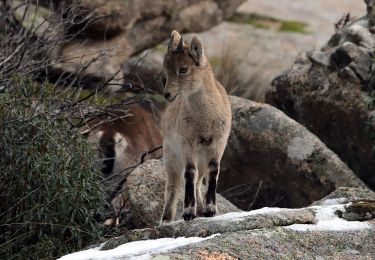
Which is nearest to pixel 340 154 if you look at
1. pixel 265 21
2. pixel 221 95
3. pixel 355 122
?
pixel 355 122

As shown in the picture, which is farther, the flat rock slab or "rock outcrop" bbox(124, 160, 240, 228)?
"rock outcrop" bbox(124, 160, 240, 228)

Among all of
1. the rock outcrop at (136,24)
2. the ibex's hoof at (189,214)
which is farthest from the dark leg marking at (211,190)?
the rock outcrop at (136,24)

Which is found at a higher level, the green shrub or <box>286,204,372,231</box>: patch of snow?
<box>286,204,372,231</box>: patch of snow

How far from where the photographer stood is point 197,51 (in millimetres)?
7848

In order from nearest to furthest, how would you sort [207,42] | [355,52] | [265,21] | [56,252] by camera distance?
1. [56,252]
2. [355,52]
3. [207,42]
4. [265,21]

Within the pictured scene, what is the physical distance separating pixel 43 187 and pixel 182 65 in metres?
1.60

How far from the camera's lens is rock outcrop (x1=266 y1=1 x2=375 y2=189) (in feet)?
34.7

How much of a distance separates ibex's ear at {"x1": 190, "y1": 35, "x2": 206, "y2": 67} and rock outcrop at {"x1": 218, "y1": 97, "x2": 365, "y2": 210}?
2.70m

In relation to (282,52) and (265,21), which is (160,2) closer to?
(282,52)

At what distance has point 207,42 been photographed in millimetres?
20688

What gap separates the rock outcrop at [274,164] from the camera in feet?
33.5

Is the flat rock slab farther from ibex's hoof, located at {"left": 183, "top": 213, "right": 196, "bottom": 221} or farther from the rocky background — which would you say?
ibex's hoof, located at {"left": 183, "top": 213, "right": 196, "bottom": 221}

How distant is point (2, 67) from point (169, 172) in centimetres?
295

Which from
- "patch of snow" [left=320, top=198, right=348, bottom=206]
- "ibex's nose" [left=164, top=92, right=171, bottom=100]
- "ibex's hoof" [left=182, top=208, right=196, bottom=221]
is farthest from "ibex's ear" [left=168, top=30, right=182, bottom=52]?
"patch of snow" [left=320, top=198, right=348, bottom=206]
